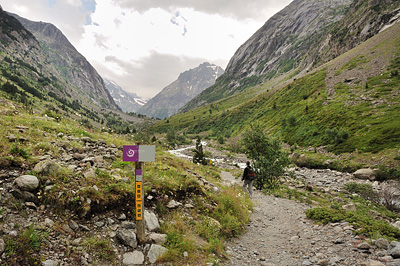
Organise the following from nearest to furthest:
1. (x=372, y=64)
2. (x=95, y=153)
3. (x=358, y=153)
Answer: (x=95, y=153), (x=358, y=153), (x=372, y=64)

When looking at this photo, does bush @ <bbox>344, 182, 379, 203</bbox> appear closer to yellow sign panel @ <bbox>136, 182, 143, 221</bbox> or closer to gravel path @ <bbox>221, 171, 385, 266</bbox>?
gravel path @ <bbox>221, 171, 385, 266</bbox>

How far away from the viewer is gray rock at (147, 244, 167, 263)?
642cm

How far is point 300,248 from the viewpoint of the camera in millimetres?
9211

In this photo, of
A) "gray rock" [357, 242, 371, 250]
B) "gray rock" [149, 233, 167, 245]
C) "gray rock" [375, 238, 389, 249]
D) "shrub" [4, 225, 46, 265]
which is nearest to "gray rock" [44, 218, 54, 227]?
"shrub" [4, 225, 46, 265]

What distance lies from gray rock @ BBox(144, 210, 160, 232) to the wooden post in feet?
2.32

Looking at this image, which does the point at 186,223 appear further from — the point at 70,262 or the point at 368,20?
the point at 368,20

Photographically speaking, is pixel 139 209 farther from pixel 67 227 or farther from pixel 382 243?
pixel 382 243

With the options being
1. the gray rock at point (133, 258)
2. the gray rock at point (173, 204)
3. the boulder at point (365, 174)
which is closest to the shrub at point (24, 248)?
the gray rock at point (133, 258)

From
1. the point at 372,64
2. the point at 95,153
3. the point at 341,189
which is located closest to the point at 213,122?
the point at 372,64

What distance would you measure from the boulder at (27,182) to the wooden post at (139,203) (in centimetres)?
347

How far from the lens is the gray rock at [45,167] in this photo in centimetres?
704

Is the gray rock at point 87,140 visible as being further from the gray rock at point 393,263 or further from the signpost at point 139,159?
the gray rock at point 393,263

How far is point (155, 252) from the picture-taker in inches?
261

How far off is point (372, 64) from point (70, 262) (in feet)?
314
